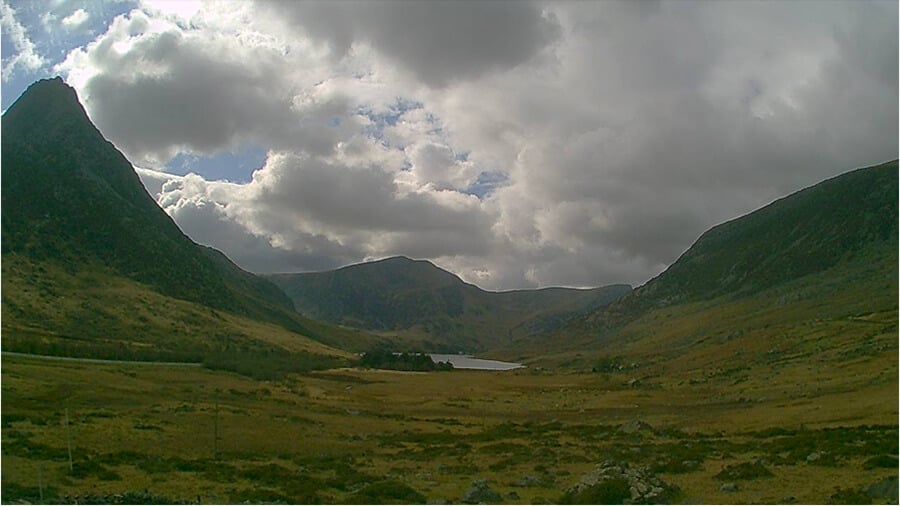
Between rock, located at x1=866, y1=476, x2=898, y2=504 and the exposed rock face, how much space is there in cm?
878

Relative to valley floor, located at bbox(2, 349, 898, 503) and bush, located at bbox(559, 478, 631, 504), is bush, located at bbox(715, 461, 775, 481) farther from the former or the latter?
bush, located at bbox(559, 478, 631, 504)

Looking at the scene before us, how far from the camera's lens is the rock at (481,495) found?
3481 centimetres

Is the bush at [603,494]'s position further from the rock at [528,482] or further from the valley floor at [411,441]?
the rock at [528,482]

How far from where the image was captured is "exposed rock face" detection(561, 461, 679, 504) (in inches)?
1308

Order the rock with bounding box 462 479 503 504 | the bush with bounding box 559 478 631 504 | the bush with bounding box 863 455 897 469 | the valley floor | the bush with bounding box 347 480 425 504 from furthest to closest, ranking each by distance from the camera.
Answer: the bush with bounding box 863 455 897 469
the valley floor
the rock with bounding box 462 479 503 504
the bush with bounding box 347 480 425 504
the bush with bounding box 559 478 631 504

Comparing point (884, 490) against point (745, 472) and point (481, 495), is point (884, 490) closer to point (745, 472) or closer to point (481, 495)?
point (745, 472)

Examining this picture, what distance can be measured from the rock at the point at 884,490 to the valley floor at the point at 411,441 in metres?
0.42

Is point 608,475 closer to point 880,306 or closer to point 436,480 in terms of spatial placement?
point 436,480

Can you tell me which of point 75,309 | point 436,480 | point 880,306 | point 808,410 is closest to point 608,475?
point 436,480

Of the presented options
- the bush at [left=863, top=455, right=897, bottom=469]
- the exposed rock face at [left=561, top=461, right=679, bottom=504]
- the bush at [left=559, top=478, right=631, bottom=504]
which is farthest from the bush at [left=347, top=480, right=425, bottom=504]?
the bush at [left=863, top=455, right=897, bottom=469]

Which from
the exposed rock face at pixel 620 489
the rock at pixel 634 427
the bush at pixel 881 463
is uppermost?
the exposed rock face at pixel 620 489

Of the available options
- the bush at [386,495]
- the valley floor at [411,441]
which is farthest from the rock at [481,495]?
the bush at [386,495]

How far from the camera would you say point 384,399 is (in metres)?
115

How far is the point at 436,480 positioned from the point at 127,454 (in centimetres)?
2116
